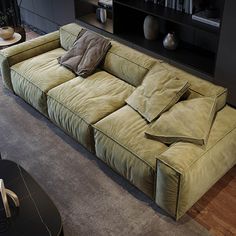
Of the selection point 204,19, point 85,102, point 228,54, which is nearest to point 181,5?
point 204,19

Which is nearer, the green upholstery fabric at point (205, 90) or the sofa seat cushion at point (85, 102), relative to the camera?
the green upholstery fabric at point (205, 90)

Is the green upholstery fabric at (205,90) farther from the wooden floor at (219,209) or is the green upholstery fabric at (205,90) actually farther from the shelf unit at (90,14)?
the shelf unit at (90,14)

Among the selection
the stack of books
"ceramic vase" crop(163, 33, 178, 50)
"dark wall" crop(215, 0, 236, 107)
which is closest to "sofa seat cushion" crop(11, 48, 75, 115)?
"ceramic vase" crop(163, 33, 178, 50)

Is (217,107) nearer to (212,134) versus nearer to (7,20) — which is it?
(212,134)

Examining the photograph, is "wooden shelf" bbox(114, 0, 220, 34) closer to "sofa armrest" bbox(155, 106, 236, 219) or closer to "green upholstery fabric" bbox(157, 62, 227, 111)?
"green upholstery fabric" bbox(157, 62, 227, 111)

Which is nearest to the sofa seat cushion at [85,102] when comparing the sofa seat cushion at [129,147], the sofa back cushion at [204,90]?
the sofa seat cushion at [129,147]

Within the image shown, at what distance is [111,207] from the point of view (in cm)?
258

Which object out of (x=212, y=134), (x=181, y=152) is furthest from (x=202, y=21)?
(x=181, y=152)

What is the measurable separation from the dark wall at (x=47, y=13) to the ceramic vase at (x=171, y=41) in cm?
121

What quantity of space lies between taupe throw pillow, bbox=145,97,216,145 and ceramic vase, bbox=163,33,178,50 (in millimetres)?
1156

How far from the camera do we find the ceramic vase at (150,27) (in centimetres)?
374

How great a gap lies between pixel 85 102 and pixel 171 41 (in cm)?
116

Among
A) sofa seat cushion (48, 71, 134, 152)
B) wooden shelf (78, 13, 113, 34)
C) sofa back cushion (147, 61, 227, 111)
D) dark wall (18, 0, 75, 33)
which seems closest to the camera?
sofa back cushion (147, 61, 227, 111)

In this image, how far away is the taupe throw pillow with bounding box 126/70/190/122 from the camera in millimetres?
2678
